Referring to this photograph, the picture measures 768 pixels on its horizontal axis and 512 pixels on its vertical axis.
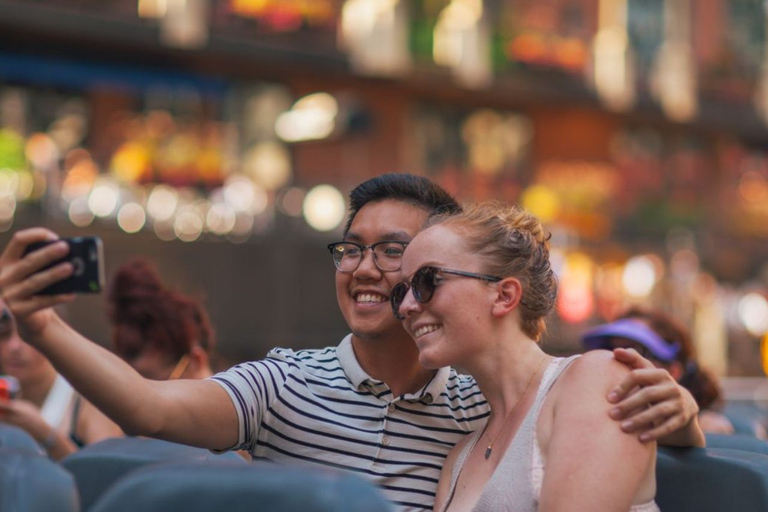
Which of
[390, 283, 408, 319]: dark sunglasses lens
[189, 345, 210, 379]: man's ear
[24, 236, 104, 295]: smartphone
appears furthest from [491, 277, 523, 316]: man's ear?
[189, 345, 210, 379]: man's ear

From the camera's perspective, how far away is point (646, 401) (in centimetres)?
287

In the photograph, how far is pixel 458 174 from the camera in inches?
944

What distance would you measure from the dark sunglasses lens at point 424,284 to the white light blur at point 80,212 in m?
12.3

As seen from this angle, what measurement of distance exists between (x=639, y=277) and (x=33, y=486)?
23.2 meters

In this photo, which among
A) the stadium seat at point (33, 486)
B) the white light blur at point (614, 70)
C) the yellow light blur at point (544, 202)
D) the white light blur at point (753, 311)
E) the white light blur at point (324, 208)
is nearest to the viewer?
the stadium seat at point (33, 486)

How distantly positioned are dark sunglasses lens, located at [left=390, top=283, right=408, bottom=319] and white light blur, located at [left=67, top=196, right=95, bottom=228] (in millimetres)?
12127

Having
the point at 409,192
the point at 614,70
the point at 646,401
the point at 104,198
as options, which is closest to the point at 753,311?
the point at 614,70

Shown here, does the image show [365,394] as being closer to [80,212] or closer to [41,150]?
[80,212]

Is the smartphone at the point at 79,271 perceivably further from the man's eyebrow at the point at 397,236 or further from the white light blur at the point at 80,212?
the white light blur at the point at 80,212

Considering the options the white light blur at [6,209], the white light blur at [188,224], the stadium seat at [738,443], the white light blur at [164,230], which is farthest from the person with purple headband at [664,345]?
the white light blur at [188,224]

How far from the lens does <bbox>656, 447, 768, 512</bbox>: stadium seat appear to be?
325 cm

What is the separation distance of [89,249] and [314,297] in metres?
15.2

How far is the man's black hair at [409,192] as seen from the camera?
374 cm

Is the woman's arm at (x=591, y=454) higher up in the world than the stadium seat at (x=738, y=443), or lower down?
higher up
